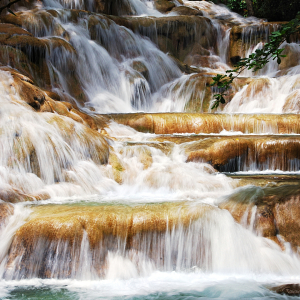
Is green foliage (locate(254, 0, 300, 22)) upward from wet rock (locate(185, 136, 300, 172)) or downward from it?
upward

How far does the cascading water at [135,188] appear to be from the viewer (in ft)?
13.4

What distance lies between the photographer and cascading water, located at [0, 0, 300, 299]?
4070mm

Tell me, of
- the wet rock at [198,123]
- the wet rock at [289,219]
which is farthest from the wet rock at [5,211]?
the wet rock at [198,123]

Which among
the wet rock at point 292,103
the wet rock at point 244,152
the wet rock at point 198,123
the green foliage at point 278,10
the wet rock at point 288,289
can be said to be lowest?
the wet rock at point 288,289

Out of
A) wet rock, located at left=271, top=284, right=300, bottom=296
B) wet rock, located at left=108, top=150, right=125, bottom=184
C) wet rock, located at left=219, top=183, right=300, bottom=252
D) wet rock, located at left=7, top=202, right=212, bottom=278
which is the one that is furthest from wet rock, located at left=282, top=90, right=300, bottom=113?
wet rock, located at left=271, top=284, right=300, bottom=296

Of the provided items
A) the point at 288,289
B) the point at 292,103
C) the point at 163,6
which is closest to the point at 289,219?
the point at 288,289

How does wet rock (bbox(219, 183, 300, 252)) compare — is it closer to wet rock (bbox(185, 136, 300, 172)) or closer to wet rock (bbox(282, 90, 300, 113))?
wet rock (bbox(185, 136, 300, 172))

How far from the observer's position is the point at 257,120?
9234 millimetres

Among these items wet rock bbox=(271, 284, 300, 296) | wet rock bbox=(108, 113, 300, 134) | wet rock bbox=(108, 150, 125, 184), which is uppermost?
wet rock bbox=(108, 113, 300, 134)

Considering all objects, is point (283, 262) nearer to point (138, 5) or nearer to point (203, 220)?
point (203, 220)

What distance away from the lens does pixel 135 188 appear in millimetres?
6426

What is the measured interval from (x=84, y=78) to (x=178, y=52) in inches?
294

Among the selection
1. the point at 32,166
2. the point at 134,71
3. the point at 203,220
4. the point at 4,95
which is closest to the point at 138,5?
the point at 134,71

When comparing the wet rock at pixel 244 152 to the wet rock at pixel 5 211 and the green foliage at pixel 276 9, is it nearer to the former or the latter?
the wet rock at pixel 5 211
